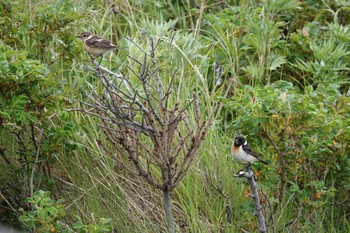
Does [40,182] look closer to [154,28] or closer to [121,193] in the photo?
[121,193]

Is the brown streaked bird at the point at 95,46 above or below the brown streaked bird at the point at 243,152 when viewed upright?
above

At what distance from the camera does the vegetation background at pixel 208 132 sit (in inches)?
201

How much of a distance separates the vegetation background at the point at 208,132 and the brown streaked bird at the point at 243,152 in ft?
0.35

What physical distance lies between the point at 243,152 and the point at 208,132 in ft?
3.33

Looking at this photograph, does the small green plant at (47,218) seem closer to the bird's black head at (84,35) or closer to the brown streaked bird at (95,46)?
the brown streaked bird at (95,46)

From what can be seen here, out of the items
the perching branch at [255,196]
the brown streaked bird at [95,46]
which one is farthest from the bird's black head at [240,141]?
the brown streaked bird at [95,46]

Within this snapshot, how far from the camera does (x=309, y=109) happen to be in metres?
4.88

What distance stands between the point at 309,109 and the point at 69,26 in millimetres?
1919

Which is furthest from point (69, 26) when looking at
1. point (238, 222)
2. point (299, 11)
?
point (299, 11)

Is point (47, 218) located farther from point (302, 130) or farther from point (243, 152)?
point (302, 130)

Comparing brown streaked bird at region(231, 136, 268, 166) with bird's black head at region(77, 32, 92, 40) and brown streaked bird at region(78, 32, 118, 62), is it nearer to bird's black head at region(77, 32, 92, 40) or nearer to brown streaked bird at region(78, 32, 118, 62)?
brown streaked bird at region(78, 32, 118, 62)

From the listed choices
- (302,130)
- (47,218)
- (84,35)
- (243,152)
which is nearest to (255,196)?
(243,152)

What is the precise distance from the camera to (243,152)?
197 inches

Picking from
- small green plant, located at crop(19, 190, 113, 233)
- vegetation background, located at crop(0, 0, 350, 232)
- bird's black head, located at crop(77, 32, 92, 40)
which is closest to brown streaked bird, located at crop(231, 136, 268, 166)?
vegetation background, located at crop(0, 0, 350, 232)
